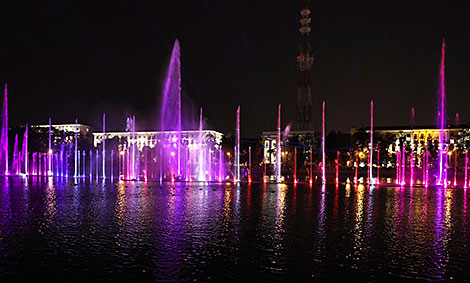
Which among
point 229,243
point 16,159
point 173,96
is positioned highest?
point 173,96

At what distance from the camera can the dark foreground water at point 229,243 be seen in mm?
8438

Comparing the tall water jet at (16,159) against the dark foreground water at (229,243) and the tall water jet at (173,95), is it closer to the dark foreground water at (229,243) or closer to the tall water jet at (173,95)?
the tall water jet at (173,95)

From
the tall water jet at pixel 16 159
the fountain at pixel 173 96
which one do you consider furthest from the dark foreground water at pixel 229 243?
the tall water jet at pixel 16 159

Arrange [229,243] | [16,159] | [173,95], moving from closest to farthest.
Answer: [229,243]
[173,95]
[16,159]

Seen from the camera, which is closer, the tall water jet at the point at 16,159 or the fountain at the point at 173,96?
the fountain at the point at 173,96

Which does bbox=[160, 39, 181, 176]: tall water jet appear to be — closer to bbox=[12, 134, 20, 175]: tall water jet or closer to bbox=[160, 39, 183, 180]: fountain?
bbox=[160, 39, 183, 180]: fountain

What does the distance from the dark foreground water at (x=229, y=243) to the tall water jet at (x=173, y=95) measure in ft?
72.7

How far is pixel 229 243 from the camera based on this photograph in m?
11.0

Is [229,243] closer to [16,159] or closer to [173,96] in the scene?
[173,96]

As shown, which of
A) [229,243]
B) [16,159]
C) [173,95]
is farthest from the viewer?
[16,159]

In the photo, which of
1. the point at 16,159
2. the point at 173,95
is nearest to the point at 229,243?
the point at 173,95

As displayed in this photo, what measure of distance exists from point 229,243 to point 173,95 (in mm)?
29944

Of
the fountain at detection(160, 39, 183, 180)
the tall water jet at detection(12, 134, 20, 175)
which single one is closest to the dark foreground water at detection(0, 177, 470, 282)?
the fountain at detection(160, 39, 183, 180)

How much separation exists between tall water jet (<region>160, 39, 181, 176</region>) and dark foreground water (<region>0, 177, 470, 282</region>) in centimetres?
2216
